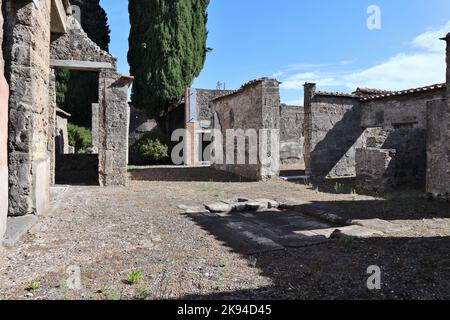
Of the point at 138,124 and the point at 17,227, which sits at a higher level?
the point at 138,124

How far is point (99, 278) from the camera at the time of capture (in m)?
3.52

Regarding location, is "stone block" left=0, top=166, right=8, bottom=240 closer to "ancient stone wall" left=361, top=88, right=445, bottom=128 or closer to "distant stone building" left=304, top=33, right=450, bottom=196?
"distant stone building" left=304, top=33, right=450, bottom=196

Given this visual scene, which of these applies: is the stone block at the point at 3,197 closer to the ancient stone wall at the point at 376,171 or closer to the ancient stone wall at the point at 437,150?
the ancient stone wall at the point at 437,150

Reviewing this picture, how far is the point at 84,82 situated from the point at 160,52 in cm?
609

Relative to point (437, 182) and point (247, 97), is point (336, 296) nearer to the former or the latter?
point (437, 182)

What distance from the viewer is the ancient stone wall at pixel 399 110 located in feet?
42.4

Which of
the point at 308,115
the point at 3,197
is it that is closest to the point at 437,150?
the point at 308,115

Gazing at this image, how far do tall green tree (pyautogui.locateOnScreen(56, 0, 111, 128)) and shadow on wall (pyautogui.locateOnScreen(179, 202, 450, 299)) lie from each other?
2130 centimetres

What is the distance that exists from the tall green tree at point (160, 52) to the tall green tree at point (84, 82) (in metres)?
3.64

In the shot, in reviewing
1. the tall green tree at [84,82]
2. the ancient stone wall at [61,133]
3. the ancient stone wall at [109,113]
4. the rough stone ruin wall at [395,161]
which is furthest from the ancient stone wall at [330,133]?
the tall green tree at [84,82]

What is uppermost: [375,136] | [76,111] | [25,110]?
[76,111]

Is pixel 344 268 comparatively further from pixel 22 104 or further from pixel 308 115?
pixel 308 115

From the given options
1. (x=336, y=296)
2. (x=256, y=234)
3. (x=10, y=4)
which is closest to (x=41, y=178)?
(x=10, y=4)

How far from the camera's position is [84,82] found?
78.6 feet
